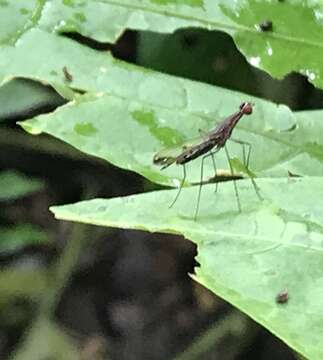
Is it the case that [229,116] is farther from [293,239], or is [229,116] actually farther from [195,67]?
[195,67]

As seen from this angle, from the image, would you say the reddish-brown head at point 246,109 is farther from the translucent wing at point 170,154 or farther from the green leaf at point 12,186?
the green leaf at point 12,186

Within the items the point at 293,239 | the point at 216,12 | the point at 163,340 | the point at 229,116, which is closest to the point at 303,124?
the point at 229,116

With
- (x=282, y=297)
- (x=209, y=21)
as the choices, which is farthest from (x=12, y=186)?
(x=282, y=297)

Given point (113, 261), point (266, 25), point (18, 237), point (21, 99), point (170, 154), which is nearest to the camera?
point (170, 154)

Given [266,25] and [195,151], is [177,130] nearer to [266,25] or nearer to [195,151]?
[195,151]

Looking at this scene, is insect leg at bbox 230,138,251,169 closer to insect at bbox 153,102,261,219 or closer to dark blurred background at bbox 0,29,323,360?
insect at bbox 153,102,261,219

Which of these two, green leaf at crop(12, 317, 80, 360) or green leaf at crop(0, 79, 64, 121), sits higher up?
green leaf at crop(0, 79, 64, 121)

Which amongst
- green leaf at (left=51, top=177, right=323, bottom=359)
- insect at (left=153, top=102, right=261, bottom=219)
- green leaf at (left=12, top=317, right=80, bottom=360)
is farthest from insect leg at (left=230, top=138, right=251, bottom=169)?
green leaf at (left=12, top=317, right=80, bottom=360)

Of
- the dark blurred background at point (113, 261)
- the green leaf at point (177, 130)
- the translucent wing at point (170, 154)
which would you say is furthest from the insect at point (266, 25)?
the dark blurred background at point (113, 261)
